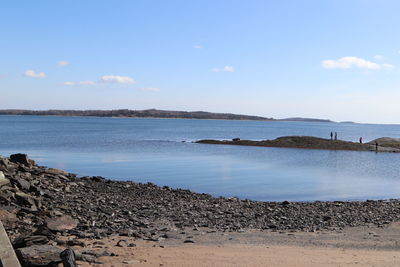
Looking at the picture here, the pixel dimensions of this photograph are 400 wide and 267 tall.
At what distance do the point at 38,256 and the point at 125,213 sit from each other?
634cm

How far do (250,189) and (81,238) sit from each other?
486 inches

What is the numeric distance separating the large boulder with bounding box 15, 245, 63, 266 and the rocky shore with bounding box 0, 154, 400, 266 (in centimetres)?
2

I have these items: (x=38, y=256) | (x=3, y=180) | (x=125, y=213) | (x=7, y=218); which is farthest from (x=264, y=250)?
(x=3, y=180)

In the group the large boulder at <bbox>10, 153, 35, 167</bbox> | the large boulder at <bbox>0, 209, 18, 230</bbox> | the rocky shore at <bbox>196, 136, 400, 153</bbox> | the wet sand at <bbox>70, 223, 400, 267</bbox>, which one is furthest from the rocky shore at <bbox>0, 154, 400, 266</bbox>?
the rocky shore at <bbox>196, 136, 400, 153</bbox>

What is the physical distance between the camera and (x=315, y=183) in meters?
25.2

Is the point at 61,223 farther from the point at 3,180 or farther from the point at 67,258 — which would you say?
the point at 67,258

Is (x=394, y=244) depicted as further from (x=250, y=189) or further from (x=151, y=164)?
(x=151, y=164)

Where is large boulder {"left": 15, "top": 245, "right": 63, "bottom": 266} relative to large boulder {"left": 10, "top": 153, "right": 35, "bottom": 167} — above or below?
below

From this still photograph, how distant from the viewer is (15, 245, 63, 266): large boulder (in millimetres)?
7547

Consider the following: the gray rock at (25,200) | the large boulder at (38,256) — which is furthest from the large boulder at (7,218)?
the large boulder at (38,256)

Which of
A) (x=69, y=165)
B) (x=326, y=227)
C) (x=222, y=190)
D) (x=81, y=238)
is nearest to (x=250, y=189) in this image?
(x=222, y=190)

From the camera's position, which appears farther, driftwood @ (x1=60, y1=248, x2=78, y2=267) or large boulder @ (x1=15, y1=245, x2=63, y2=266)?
large boulder @ (x1=15, y1=245, x2=63, y2=266)

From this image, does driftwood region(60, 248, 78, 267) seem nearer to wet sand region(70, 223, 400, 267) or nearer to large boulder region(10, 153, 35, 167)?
wet sand region(70, 223, 400, 267)

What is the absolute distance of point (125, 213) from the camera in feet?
45.9
